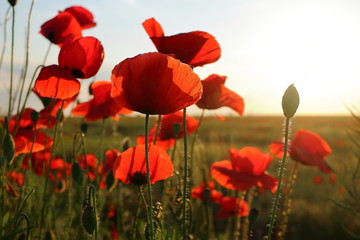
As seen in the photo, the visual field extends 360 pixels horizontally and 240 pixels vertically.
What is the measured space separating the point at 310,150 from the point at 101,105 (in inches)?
29.7

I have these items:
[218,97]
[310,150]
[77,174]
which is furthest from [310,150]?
[77,174]

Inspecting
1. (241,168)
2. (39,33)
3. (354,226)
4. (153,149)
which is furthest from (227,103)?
(354,226)

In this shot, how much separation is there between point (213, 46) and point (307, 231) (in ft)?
8.33

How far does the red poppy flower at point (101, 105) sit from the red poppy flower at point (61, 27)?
182mm

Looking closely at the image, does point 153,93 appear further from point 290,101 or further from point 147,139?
point 290,101

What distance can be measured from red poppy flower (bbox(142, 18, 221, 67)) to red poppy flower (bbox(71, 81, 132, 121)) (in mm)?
382

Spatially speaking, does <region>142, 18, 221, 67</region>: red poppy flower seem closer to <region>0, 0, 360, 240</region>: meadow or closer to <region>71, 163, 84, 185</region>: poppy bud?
<region>0, 0, 360, 240</region>: meadow

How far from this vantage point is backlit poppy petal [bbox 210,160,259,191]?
150 centimetres

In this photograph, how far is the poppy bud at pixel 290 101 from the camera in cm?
80

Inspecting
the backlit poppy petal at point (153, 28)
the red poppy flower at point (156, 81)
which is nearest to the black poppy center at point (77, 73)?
the backlit poppy petal at point (153, 28)

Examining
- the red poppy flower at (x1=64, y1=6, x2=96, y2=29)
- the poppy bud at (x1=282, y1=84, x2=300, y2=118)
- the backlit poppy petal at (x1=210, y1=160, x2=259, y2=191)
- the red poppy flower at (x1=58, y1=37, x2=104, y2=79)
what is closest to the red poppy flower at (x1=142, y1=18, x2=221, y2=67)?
the red poppy flower at (x1=58, y1=37, x2=104, y2=79)

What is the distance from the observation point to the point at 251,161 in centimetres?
165

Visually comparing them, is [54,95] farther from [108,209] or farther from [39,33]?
[108,209]

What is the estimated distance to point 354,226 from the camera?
3.15 meters
